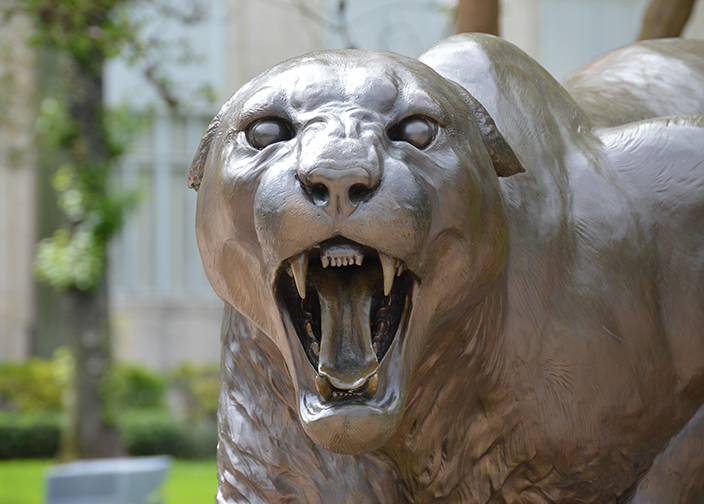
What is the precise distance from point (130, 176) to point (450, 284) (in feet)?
46.2

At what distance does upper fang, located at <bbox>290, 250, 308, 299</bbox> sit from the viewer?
1.34 m

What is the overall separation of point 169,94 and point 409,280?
303 inches

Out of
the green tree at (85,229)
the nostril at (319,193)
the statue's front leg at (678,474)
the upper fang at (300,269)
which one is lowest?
the green tree at (85,229)

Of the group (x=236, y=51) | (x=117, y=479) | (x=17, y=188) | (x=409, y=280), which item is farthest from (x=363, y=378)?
(x=17, y=188)

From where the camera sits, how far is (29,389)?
13328 mm

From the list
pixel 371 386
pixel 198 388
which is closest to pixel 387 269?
pixel 371 386

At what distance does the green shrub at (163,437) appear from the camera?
12281mm

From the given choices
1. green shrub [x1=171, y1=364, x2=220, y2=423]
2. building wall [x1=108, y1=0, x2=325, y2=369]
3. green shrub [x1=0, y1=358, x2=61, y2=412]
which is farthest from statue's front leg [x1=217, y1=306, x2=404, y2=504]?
green shrub [x1=0, y1=358, x2=61, y2=412]

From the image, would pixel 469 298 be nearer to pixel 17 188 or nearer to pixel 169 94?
pixel 169 94

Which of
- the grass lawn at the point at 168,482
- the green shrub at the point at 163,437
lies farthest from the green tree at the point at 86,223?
the green shrub at the point at 163,437

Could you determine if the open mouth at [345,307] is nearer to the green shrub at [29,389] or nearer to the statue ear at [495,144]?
the statue ear at [495,144]

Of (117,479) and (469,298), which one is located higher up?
(469,298)

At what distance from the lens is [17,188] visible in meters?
14.9

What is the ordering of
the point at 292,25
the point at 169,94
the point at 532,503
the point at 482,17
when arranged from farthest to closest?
the point at 292,25 < the point at 169,94 < the point at 482,17 < the point at 532,503
